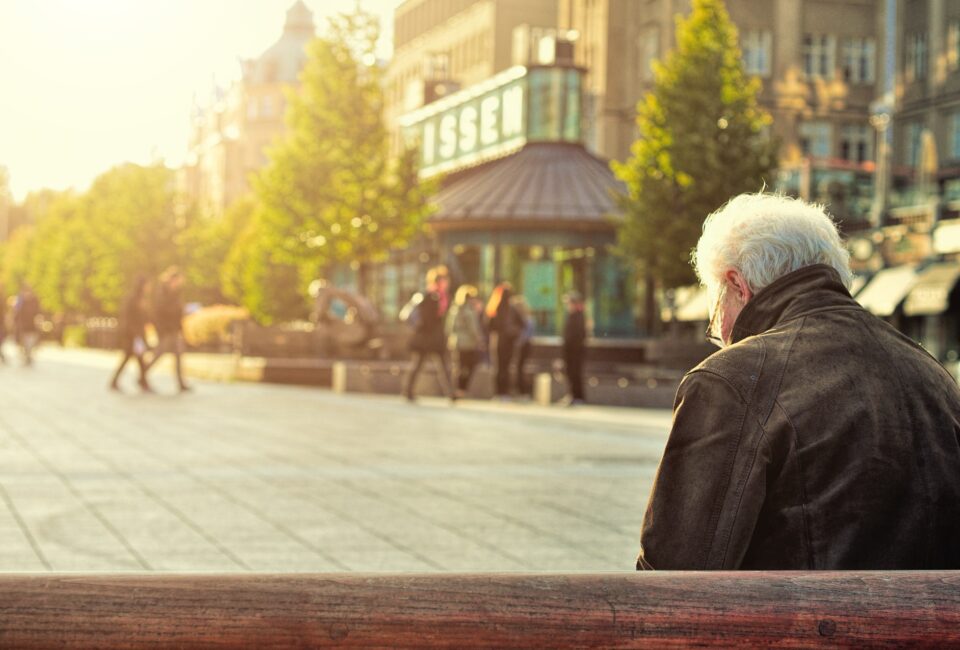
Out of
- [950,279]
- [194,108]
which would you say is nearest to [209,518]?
[950,279]

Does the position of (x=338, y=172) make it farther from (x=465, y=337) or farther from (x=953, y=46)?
(x=953, y=46)

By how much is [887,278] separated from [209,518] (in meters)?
34.4

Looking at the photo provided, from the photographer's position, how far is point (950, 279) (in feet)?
130

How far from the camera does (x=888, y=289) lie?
41375 millimetres

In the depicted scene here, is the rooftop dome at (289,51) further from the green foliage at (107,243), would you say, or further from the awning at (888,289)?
the awning at (888,289)

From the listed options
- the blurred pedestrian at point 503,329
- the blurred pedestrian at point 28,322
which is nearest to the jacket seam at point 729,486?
the blurred pedestrian at point 503,329

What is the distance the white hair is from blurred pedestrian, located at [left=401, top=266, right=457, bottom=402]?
20.5 m

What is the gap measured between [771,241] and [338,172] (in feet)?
117

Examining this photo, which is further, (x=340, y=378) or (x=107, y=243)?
(x=107, y=243)

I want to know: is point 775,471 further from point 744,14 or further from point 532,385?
point 744,14

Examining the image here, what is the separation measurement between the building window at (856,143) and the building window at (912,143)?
2.38 m

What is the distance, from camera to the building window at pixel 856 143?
2480 inches

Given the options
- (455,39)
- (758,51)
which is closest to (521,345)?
(758,51)

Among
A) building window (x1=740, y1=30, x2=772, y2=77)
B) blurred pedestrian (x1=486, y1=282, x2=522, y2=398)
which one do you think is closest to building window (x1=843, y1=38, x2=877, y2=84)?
building window (x1=740, y1=30, x2=772, y2=77)
